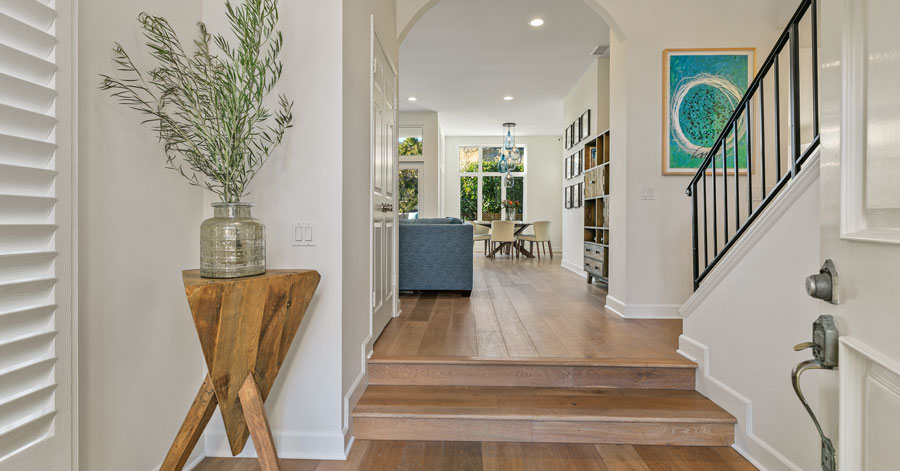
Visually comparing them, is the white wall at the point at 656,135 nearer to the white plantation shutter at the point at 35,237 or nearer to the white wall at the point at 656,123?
the white wall at the point at 656,123

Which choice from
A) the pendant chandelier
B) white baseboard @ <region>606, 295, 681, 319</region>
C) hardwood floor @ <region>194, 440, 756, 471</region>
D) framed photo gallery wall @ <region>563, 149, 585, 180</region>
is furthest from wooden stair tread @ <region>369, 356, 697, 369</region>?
the pendant chandelier

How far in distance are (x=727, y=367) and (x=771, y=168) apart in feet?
7.86

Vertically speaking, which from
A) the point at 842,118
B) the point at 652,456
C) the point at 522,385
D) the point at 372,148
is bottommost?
the point at 652,456

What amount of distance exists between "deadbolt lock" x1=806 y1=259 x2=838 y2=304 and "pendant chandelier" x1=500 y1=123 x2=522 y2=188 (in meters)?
9.36

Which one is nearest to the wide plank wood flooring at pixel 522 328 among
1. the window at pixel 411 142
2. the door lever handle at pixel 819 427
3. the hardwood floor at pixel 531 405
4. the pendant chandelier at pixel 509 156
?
the hardwood floor at pixel 531 405

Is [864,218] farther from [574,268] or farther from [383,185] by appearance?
[574,268]

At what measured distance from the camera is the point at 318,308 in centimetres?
194

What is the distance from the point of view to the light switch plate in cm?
193

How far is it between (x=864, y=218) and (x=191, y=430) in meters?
1.87

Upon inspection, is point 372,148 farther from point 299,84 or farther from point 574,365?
point 574,365

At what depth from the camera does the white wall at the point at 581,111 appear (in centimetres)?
580

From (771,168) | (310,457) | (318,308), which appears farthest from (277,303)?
(771,168)

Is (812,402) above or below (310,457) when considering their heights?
above

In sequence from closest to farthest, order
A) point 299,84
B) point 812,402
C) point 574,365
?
point 812,402 < point 299,84 < point 574,365
